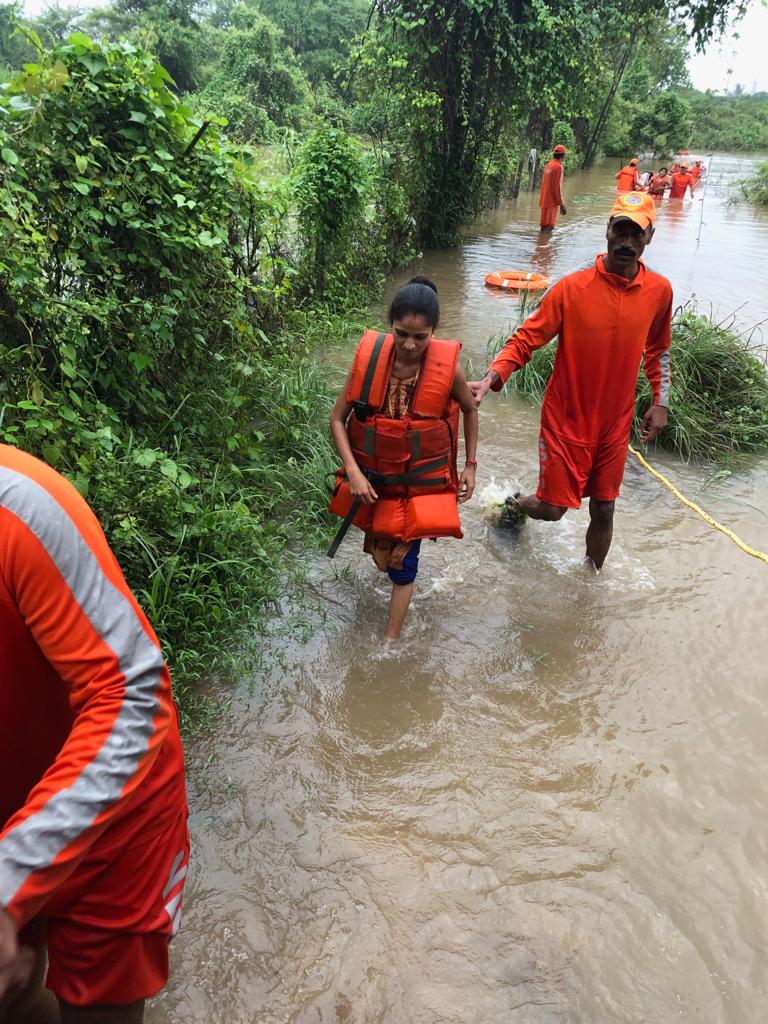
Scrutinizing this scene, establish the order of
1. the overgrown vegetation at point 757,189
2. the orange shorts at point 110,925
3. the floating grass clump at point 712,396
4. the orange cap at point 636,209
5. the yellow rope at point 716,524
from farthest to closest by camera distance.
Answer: the overgrown vegetation at point 757,189 → the floating grass clump at point 712,396 → the yellow rope at point 716,524 → the orange cap at point 636,209 → the orange shorts at point 110,925

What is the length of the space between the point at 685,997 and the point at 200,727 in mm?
1868

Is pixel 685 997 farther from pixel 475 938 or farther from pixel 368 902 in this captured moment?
pixel 368 902

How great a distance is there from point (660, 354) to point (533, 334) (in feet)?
2.30

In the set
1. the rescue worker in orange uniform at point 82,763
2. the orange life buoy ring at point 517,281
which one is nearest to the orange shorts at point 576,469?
the rescue worker in orange uniform at point 82,763

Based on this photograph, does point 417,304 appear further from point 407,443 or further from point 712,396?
point 712,396

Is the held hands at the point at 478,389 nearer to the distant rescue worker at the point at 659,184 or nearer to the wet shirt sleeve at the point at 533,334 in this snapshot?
the wet shirt sleeve at the point at 533,334

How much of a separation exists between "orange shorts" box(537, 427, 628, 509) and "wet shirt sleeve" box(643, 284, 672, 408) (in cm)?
37

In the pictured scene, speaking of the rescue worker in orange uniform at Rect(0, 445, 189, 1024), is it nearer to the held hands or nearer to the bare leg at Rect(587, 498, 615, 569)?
the held hands

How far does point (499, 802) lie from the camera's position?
2.43 m

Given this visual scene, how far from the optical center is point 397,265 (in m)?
9.53

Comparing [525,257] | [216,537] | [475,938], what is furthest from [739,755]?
[525,257]

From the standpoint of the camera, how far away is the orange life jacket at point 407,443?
265cm

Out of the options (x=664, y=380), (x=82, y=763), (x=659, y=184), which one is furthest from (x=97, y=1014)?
(x=659, y=184)

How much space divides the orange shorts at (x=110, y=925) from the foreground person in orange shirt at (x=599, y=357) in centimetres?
225
